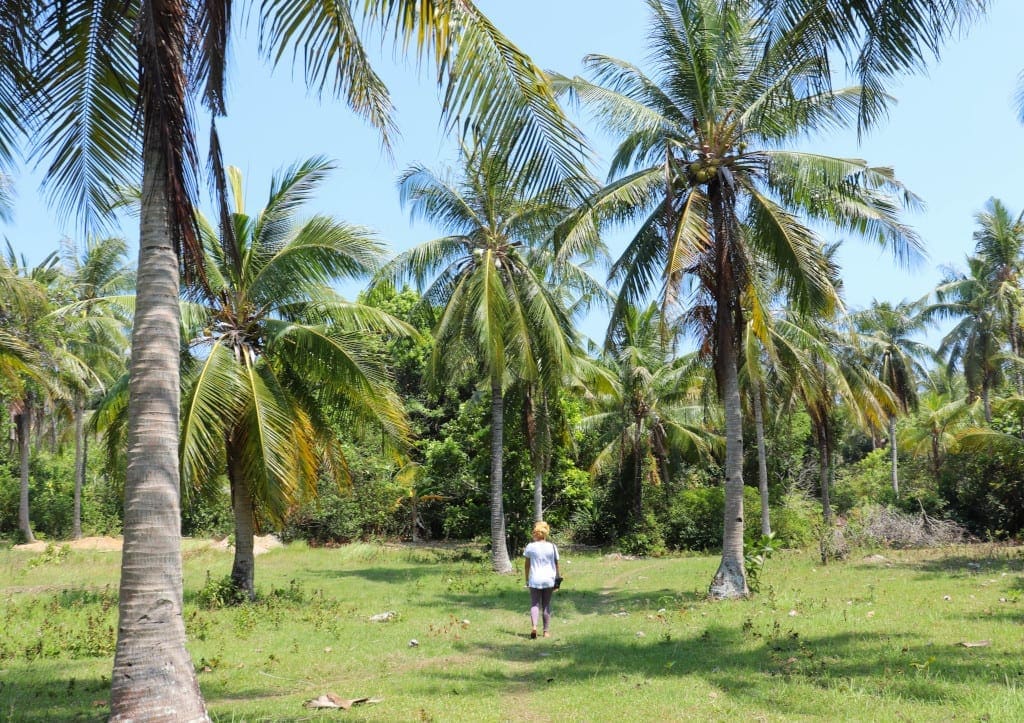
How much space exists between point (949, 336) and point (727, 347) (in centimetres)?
2923

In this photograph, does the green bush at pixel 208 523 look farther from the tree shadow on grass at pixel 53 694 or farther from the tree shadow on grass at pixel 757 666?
the tree shadow on grass at pixel 757 666

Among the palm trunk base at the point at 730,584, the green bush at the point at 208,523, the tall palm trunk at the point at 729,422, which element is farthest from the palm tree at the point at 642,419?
the green bush at the point at 208,523

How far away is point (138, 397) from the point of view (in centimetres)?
536

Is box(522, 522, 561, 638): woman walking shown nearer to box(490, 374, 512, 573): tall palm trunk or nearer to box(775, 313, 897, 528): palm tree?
box(490, 374, 512, 573): tall palm trunk

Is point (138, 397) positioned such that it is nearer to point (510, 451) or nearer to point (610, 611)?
point (610, 611)

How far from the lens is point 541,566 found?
1087 cm

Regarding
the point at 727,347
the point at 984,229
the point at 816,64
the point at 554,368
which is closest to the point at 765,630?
the point at 727,347

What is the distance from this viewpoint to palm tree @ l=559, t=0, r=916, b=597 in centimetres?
1376

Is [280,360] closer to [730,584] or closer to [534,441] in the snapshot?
[730,584]

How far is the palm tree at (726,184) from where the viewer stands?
13758 millimetres

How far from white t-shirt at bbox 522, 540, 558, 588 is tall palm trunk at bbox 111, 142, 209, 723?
6.25 meters

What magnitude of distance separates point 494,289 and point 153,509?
1445 centimetres

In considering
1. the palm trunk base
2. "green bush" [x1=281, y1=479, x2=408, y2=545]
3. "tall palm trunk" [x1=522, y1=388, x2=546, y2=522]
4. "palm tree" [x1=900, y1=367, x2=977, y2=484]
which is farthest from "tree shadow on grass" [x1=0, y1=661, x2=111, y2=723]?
"palm tree" [x1=900, y1=367, x2=977, y2=484]

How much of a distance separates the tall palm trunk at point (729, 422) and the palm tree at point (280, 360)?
5.88 meters
